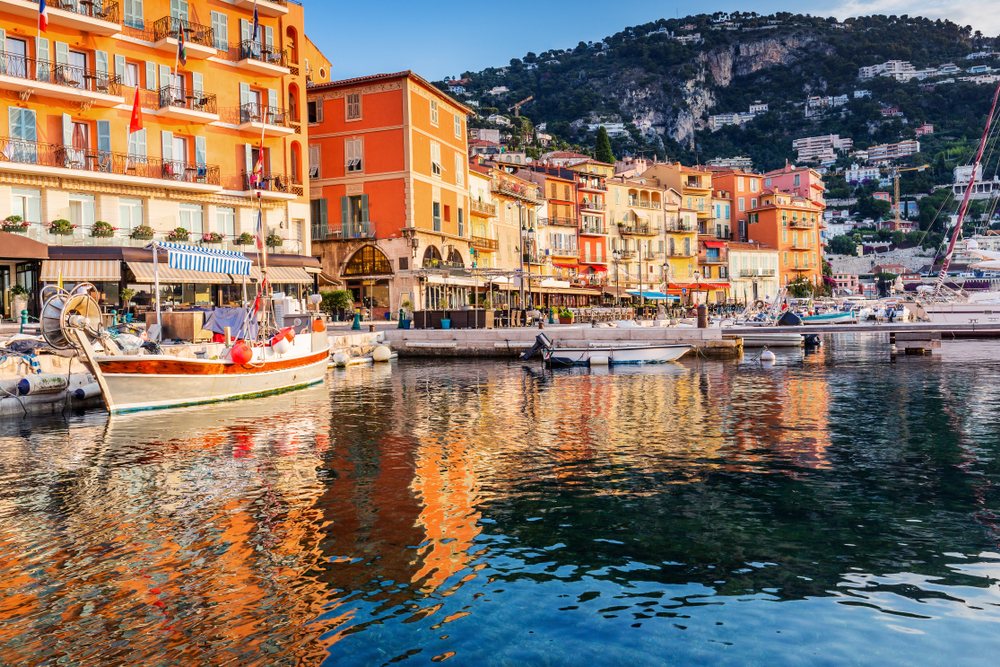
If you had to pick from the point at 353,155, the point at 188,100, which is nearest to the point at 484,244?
the point at 353,155

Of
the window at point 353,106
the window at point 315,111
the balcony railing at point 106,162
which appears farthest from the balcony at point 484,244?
the balcony railing at point 106,162

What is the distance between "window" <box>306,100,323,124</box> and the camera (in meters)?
45.8

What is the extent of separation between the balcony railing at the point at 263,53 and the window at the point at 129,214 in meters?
9.28

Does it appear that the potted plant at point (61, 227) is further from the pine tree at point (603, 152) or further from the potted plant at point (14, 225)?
the pine tree at point (603, 152)

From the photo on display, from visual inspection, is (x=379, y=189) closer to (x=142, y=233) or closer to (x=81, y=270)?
(x=142, y=233)

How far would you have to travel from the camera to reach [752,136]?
7032 inches

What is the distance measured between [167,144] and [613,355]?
2117 cm

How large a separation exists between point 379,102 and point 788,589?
41.6 m

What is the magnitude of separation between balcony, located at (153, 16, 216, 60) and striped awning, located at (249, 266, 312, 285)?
32.0 feet

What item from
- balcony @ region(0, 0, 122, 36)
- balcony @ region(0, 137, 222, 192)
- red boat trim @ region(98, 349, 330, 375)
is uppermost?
balcony @ region(0, 0, 122, 36)

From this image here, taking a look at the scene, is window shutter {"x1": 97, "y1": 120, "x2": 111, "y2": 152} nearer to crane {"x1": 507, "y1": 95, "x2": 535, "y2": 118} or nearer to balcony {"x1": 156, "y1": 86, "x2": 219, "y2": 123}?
balcony {"x1": 156, "y1": 86, "x2": 219, "y2": 123}

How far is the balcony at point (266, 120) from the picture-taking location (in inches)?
1496

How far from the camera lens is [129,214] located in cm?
3334

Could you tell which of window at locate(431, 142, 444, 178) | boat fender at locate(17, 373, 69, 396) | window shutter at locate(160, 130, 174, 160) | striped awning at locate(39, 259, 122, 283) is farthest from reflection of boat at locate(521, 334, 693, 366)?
window at locate(431, 142, 444, 178)
